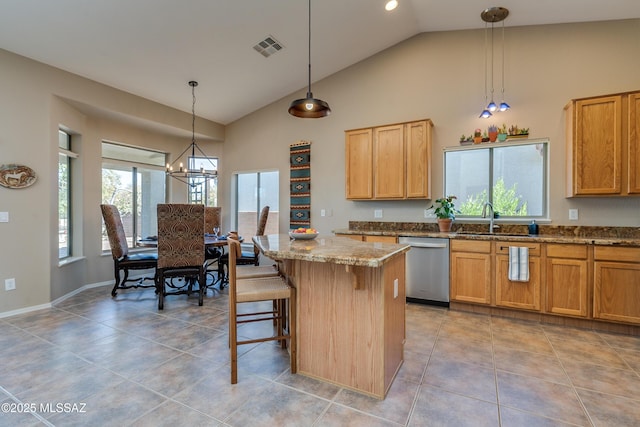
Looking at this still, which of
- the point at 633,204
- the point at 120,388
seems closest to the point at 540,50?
the point at 633,204

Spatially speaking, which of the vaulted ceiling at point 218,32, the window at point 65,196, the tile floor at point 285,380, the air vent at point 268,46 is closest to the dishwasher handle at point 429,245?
the tile floor at point 285,380

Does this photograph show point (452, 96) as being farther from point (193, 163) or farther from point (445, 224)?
point (193, 163)

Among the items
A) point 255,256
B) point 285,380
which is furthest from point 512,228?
point 255,256

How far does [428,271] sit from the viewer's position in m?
3.68

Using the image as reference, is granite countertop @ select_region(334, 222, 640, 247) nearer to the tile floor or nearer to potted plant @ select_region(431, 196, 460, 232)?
potted plant @ select_region(431, 196, 460, 232)

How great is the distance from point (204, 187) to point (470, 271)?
4.77 metres

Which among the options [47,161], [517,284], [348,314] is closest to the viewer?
[348,314]

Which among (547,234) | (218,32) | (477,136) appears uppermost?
(218,32)

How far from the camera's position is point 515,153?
3.82 metres

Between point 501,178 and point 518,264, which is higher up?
point 501,178

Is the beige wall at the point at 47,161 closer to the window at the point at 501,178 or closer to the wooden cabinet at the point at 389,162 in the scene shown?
the wooden cabinet at the point at 389,162

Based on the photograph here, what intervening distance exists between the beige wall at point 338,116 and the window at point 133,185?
0.23 meters

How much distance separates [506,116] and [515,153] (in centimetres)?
48

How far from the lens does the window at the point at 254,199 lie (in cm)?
555
